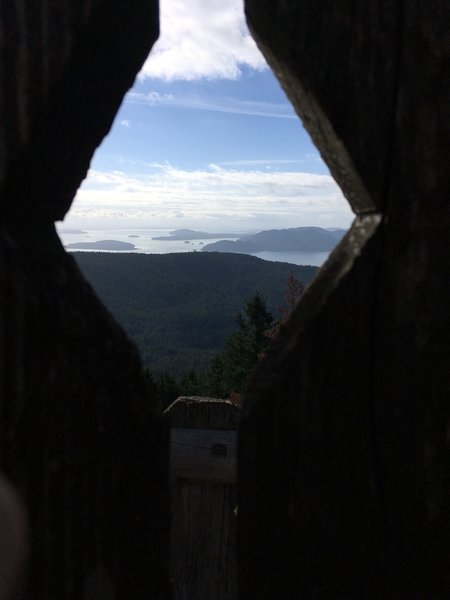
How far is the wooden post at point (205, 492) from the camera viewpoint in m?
2.15

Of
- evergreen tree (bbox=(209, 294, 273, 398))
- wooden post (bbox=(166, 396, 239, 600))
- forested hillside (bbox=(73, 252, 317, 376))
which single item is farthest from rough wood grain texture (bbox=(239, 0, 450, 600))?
forested hillside (bbox=(73, 252, 317, 376))

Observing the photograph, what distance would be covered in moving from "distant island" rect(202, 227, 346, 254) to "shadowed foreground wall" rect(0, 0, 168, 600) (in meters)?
56.0

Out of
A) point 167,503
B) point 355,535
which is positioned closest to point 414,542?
point 355,535

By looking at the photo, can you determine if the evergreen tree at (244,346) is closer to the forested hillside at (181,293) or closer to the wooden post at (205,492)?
the forested hillside at (181,293)

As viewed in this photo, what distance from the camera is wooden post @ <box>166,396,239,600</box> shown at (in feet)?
7.07

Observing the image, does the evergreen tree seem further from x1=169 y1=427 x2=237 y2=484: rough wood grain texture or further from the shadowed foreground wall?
the shadowed foreground wall

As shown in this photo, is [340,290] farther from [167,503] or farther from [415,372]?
[167,503]

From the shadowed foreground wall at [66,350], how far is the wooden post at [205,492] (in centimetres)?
142

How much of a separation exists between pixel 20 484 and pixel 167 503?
0.67ft

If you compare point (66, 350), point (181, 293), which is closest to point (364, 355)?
point (66, 350)

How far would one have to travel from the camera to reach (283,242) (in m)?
67.0

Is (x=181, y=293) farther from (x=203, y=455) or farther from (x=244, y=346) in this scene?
(x=203, y=455)

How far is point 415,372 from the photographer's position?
2.49 feet

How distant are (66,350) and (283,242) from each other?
6708 cm
